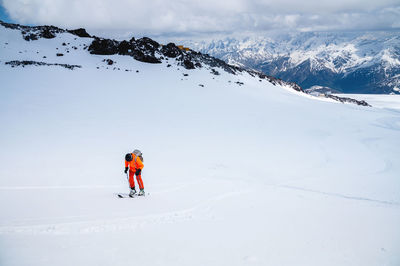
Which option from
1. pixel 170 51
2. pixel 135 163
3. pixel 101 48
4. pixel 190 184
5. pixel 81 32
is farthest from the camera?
pixel 81 32

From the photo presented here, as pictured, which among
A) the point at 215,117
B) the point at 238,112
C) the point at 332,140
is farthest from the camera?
the point at 238,112

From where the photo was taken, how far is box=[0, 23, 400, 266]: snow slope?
5555 millimetres

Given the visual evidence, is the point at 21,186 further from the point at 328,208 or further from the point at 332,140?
the point at 332,140

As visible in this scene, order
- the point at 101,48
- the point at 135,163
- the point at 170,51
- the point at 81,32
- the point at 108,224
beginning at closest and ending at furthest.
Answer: the point at 108,224, the point at 135,163, the point at 101,48, the point at 170,51, the point at 81,32

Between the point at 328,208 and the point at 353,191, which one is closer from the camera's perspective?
the point at 328,208

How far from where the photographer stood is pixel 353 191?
9547 mm

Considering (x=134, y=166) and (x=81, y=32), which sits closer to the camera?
(x=134, y=166)

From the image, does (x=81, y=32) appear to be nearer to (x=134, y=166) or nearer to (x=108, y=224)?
(x=134, y=166)

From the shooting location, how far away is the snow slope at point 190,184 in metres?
5.55

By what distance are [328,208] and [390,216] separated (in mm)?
1740

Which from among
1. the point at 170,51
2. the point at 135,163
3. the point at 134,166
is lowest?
the point at 134,166

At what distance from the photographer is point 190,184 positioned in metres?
9.87

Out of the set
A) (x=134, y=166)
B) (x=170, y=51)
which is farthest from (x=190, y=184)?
(x=170, y=51)

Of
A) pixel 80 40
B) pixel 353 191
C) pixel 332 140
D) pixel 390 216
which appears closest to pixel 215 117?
pixel 332 140
